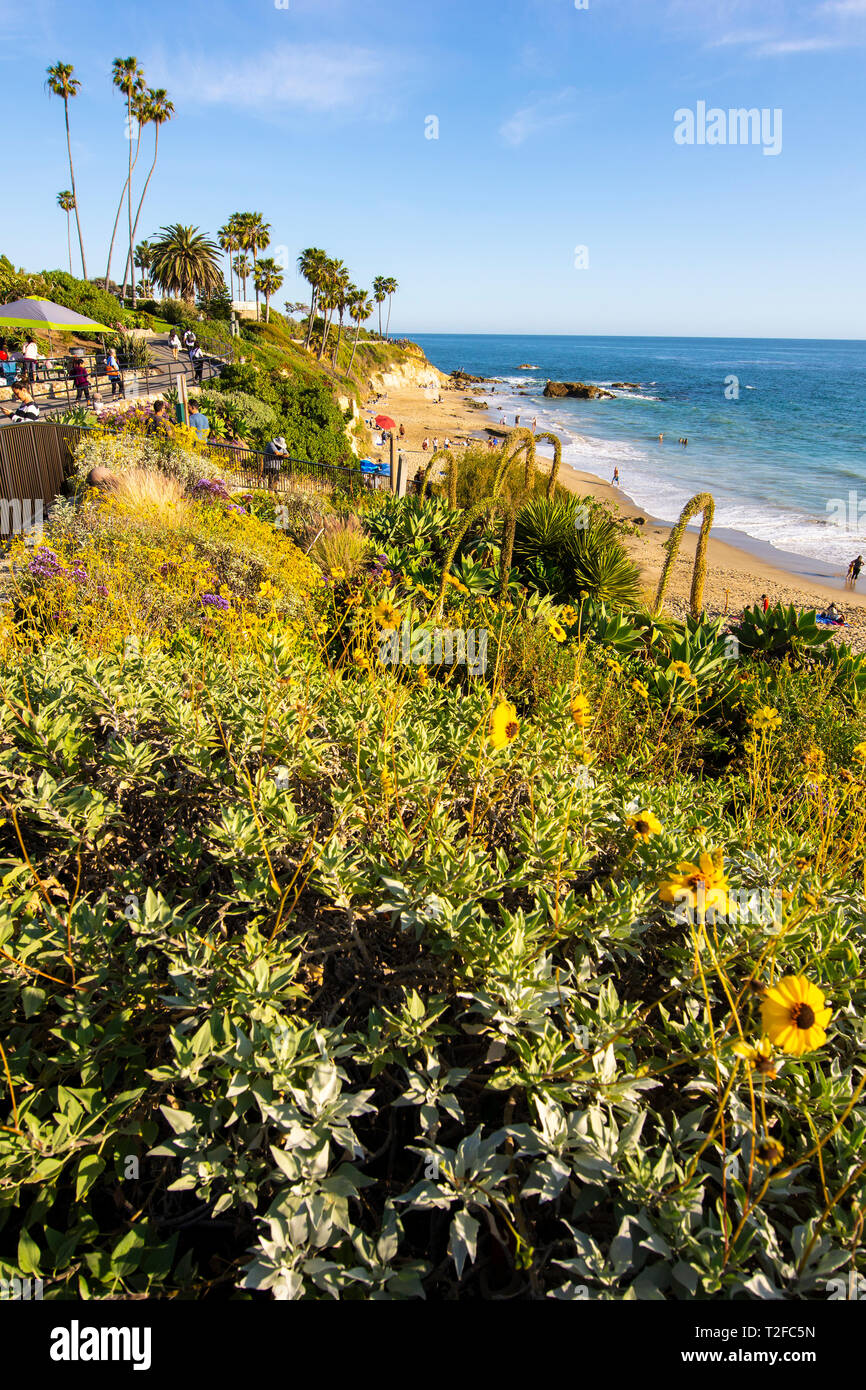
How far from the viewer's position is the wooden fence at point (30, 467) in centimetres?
1014

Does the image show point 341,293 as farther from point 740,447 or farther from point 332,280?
point 740,447

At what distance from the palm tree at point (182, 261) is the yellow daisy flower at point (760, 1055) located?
55.3m

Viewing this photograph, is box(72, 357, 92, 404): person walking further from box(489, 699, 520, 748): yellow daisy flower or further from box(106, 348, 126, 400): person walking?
box(489, 699, 520, 748): yellow daisy flower

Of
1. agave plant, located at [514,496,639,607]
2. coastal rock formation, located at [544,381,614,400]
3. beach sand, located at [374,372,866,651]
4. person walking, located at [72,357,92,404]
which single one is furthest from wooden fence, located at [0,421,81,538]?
coastal rock formation, located at [544,381,614,400]

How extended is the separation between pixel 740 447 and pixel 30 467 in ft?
142

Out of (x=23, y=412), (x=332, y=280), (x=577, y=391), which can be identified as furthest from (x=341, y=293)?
(x=23, y=412)

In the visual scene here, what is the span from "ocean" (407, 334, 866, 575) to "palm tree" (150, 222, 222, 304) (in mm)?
26138

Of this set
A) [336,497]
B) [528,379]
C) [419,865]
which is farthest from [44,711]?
[528,379]

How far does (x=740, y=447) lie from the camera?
4253cm

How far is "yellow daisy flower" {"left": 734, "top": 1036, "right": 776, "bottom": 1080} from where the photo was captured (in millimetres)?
1219

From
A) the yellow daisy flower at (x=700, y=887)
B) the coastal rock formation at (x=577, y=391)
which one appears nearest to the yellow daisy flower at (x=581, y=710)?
the yellow daisy flower at (x=700, y=887)

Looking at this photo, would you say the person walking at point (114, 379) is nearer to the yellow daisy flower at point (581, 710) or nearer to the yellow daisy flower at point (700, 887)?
the yellow daisy flower at point (581, 710)

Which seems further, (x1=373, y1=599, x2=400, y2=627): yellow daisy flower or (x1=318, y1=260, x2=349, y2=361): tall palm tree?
(x1=318, y1=260, x2=349, y2=361): tall palm tree

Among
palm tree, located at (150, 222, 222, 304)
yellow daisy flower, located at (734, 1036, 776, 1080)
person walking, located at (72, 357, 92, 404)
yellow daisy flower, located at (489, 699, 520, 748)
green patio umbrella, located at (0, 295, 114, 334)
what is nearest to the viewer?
yellow daisy flower, located at (734, 1036, 776, 1080)
